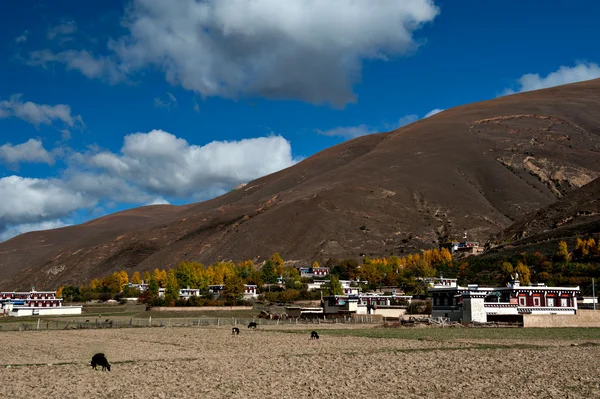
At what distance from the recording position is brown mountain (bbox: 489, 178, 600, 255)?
126 meters

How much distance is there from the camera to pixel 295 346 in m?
38.9

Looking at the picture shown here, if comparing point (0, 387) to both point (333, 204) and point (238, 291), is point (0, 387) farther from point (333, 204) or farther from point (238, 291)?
point (333, 204)

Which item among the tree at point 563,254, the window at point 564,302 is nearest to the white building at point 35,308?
the window at point 564,302

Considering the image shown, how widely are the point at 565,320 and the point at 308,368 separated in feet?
140

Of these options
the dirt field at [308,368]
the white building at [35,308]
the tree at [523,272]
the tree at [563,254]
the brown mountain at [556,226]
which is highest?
the brown mountain at [556,226]

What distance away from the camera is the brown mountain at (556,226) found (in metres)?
126

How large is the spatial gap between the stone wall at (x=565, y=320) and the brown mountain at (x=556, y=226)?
58547 millimetres

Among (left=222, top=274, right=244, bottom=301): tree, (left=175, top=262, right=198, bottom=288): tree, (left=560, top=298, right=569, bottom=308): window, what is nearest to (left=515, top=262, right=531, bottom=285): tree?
(left=560, top=298, right=569, bottom=308): window

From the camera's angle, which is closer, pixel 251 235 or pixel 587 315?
pixel 587 315

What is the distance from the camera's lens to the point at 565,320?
6209cm

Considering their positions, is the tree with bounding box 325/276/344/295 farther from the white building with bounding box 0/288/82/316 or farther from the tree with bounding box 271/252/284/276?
the white building with bounding box 0/288/82/316

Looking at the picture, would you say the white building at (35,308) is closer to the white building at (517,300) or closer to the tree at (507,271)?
the white building at (517,300)

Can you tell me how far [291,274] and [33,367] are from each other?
115m

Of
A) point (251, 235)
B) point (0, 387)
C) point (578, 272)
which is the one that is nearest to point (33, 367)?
point (0, 387)
